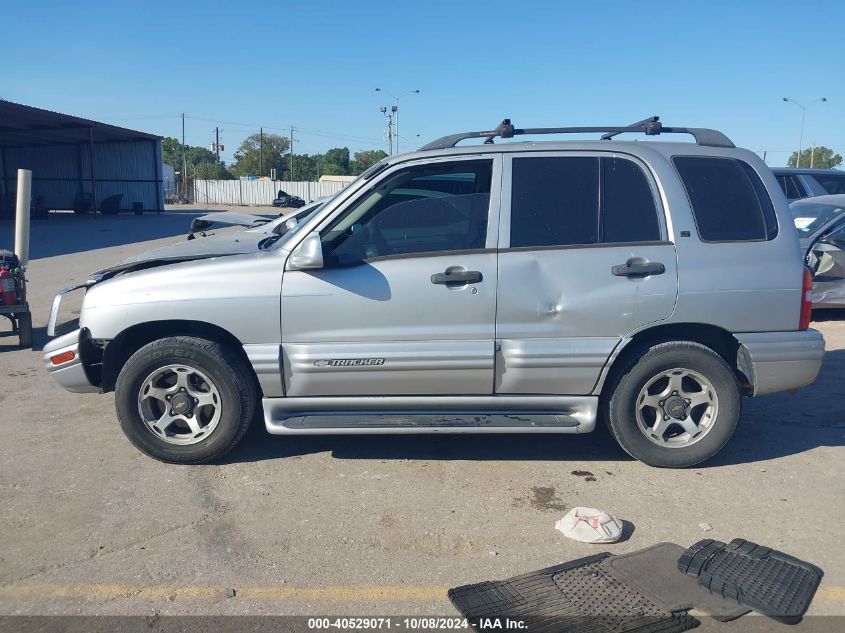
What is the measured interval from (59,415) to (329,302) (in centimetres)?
274

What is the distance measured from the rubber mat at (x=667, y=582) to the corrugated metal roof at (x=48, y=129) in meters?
29.1

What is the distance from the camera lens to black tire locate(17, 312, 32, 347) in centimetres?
808

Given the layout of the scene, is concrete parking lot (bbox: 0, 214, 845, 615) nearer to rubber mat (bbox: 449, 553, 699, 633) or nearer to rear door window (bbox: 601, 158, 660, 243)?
rubber mat (bbox: 449, 553, 699, 633)

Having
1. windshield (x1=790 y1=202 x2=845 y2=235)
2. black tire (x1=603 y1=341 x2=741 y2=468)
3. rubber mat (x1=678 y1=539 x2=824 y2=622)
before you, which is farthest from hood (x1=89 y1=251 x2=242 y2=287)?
windshield (x1=790 y1=202 x2=845 y2=235)

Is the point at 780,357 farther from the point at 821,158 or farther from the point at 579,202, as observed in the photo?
the point at 821,158

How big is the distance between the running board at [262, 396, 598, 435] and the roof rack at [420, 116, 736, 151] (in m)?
1.73

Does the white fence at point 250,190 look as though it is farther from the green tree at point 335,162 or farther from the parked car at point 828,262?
the parked car at point 828,262

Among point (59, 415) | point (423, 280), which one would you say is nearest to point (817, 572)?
point (423, 280)

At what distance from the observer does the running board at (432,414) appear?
4699 mm

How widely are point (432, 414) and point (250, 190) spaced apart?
212 feet

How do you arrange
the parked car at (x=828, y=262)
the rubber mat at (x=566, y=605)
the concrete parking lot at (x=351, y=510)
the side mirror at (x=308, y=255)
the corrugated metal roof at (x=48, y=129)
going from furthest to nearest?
the corrugated metal roof at (x=48, y=129) < the parked car at (x=828, y=262) < the side mirror at (x=308, y=255) < the concrete parking lot at (x=351, y=510) < the rubber mat at (x=566, y=605)

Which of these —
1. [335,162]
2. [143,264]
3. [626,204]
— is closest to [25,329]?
[143,264]

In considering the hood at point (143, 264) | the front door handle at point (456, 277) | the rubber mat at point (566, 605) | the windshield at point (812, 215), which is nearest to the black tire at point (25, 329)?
the hood at point (143, 264)

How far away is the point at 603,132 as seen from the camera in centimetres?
520
